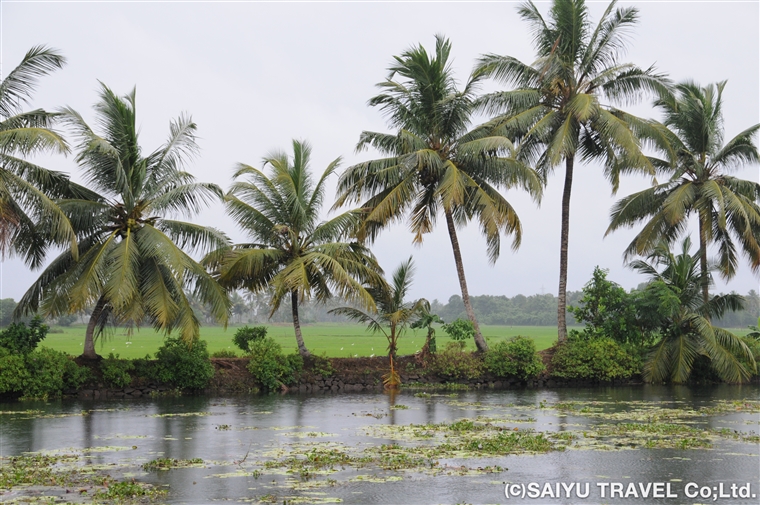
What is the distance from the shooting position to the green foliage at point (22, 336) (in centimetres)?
1944

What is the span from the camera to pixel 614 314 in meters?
25.7

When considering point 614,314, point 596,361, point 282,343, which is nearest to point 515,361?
point 596,361

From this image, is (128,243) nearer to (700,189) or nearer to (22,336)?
(22,336)

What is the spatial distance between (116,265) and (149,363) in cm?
378

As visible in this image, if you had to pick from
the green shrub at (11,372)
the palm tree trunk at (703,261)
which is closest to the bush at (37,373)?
the green shrub at (11,372)

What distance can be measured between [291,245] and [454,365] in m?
6.59

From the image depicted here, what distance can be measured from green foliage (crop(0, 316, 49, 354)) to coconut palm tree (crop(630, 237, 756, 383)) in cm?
1857

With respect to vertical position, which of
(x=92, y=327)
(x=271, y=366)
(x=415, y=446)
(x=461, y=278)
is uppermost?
(x=461, y=278)

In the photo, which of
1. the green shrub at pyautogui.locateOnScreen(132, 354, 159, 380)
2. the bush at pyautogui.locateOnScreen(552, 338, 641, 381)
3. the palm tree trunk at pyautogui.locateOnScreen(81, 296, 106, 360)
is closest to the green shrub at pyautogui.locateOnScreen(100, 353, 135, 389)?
the green shrub at pyautogui.locateOnScreen(132, 354, 159, 380)

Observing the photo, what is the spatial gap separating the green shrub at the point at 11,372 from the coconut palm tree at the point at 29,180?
8.69ft

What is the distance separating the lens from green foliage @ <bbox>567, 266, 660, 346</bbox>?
25094 millimetres

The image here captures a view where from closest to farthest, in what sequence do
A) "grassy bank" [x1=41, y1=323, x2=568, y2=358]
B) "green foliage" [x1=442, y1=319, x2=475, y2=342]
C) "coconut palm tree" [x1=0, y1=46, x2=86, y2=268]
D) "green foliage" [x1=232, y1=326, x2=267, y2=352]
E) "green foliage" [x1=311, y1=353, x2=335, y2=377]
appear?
"coconut palm tree" [x1=0, y1=46, x2=86, y2=268] → "green foliage" [x1=311, y1=353, x2=335, y2=377] → "green foliage" [x1=232, y1=326, x2=267, y2=352] → "green foliage" [x1=442, y1=319, x2=475, y2=342] → "grassy bank" [x1=41, y1=323, x2=568, y2=358]

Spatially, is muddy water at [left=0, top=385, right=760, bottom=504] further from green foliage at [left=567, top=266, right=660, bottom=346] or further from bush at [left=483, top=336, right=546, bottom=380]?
green foliage at [left=567, top=266, right=660, bottom=346]

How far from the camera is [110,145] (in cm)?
1955
